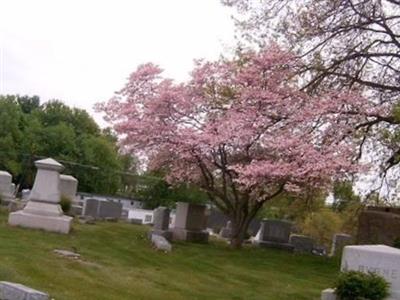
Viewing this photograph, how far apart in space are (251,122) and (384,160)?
4.47 m

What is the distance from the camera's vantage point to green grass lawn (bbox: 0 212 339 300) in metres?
11.2

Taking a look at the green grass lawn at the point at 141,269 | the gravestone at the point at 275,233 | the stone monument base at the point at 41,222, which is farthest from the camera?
the gravestone at the point at 275,233

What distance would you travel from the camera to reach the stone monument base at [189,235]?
2409cm

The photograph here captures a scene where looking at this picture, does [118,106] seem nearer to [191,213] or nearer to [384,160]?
[191,213]

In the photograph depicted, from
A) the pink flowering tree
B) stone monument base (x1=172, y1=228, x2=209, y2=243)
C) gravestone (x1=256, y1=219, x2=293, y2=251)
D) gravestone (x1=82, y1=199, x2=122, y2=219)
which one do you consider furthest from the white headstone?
gravestone (x1=256, y1=219, x2=293, y2=251)

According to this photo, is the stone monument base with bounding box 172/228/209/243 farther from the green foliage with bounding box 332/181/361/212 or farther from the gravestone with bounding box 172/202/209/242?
the green foliage with bounding box 332/181/361/212

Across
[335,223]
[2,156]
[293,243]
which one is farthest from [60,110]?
[293,243]

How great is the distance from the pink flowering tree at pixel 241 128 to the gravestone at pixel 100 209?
20.6 ft

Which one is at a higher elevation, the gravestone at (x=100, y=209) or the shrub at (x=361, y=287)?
the gravestone at (x=100, y=209)

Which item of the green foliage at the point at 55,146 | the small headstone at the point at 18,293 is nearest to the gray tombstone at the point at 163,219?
the small headstone at the point at 18,293

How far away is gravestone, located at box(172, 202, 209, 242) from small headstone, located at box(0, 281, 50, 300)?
16.2 metres

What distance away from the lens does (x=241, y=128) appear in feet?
66.4

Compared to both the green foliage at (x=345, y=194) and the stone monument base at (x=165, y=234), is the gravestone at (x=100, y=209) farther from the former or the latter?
the green foliage at (x=345, y=194)

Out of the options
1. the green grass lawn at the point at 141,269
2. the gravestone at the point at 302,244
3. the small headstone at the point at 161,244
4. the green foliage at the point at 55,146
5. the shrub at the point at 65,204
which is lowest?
the green grass lawn at the point at 141,269
